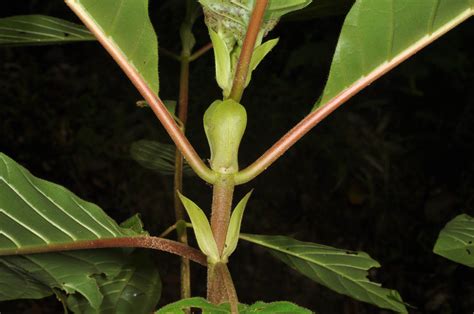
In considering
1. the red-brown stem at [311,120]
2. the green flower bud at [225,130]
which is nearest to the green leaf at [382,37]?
the red-brown stem at [311,120]

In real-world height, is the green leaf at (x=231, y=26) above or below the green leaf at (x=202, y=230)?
above

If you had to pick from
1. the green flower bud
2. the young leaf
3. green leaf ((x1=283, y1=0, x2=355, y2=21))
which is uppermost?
green leaf ((x1=283, y1=0, x2=355, y2=21))

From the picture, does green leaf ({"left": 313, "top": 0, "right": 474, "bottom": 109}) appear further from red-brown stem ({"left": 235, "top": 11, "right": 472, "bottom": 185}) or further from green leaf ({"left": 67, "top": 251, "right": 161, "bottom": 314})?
green leaf ({"left": 67, "top": 251, "right": 161, "bottom": 314})

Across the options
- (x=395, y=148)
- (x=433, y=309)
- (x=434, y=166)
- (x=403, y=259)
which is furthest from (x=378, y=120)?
(x=433, y=309)

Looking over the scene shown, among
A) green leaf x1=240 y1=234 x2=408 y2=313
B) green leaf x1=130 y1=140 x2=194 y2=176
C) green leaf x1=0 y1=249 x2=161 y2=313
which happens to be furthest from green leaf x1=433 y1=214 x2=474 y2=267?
green leaf x1=130 y1=140 x2=194 y2=176

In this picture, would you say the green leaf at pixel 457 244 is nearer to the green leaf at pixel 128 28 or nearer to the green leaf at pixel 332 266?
the green leaf at pixel 332 266
